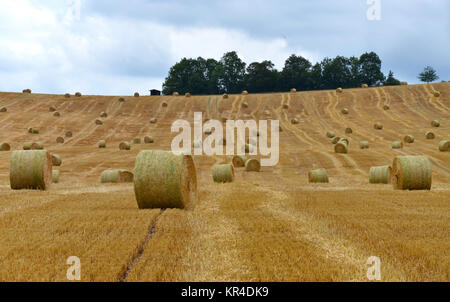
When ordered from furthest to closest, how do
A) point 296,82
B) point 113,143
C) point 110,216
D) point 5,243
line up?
point 296,82
point 113,143
point 110,216
point 5,243

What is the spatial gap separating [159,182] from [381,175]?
541 inches

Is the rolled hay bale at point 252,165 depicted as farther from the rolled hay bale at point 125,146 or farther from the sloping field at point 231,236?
the rolled hay bale at point 125,146

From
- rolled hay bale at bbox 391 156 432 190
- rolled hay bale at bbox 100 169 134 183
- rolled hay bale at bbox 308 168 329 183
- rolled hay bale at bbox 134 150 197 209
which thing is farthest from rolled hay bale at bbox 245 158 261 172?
rolled hay bale at bbox 134 150 197 209

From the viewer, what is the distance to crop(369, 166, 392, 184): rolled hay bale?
20.6m

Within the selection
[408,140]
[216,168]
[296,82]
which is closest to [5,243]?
[216,168]

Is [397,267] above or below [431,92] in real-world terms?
below

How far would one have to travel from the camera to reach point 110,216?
958 cm

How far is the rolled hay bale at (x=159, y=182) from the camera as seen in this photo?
10.9m

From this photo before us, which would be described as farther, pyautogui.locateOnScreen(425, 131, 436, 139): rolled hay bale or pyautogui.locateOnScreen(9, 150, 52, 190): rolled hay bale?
pyautogui.locateOnScreen(425, 131, 436, 139): rolled hay bale

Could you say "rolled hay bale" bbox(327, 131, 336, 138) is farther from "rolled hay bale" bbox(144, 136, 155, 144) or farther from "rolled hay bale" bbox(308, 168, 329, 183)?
"rolled hay bale" bbox(308, 168, 329, 183)

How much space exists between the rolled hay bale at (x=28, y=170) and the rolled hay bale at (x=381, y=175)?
50.6 ft

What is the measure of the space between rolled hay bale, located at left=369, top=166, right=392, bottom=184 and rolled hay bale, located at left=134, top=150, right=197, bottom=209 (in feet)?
42.5
